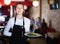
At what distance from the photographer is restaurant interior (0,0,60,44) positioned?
2107 millimetres

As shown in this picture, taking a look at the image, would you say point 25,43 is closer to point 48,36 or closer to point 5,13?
point 48,36

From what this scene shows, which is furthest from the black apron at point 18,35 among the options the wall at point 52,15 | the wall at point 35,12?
the wall at point 35,12

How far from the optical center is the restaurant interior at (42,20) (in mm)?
2107

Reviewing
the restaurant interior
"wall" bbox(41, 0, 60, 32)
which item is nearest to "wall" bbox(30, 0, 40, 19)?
the restaurant interior

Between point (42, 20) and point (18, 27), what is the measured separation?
6.21 feet

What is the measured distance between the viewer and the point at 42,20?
144 inches

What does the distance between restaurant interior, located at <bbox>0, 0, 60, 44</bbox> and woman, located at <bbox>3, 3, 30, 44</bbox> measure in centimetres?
15

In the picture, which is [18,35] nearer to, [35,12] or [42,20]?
[42,20]

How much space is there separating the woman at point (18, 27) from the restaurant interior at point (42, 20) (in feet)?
0.51

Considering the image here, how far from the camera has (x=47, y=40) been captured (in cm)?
211

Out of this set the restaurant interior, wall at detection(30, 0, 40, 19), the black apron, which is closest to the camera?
the black apron

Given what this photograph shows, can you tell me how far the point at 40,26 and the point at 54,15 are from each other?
0.35m

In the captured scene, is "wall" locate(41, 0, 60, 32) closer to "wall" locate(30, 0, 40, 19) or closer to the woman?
"wall" locate(30, 0, 40, 19)

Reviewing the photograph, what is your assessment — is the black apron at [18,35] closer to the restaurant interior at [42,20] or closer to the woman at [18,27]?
the woman at [18,27]
